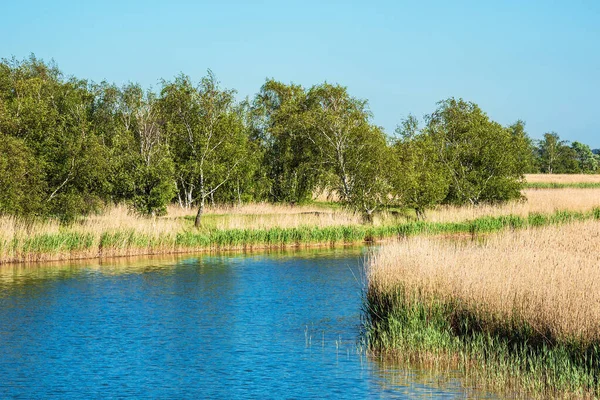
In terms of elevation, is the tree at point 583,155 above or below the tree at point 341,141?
above

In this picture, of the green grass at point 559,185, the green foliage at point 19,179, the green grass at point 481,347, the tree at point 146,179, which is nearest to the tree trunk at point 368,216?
the tree at point 146,179

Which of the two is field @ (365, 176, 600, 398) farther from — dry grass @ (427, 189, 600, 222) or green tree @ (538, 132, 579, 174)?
green tree @ (538, 132, 579, 174)

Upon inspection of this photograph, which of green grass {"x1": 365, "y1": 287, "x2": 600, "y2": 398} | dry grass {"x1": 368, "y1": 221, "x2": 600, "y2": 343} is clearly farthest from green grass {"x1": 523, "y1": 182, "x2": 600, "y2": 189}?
green grass {"x1": 365, "y1": 287, "x2": 600, "y2": 398}

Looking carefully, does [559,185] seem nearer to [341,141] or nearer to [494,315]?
[341,141]

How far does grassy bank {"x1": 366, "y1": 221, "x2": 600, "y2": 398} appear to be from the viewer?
1548 cm

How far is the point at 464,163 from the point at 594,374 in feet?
150

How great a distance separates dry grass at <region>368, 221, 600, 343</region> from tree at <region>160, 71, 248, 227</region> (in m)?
23.8

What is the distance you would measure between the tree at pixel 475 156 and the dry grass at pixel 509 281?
3437cm

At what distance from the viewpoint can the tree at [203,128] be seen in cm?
4494

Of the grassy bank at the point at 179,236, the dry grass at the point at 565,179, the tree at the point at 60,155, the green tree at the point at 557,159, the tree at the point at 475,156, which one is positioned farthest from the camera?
the green tree at the point at 557,159

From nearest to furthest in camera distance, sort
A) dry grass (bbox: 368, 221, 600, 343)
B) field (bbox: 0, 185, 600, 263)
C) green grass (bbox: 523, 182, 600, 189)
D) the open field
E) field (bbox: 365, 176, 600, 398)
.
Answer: field (bbox: 365, 176, 600, 398) < dry grass (bbox: 368, 221, 600, 343) < field (bbox: 0, 185, 600, 263) < green grass (bbox: 523, 182, 600, 189) < the open field

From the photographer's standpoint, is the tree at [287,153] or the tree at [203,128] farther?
the tree at [287,153]

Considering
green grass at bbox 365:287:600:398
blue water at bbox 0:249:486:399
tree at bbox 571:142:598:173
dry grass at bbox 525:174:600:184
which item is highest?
tree at bbox 571:142:598:173

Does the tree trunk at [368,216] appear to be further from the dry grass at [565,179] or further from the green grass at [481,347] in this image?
the dry grass at [565,179]
